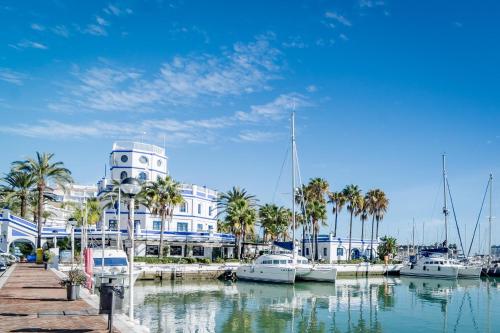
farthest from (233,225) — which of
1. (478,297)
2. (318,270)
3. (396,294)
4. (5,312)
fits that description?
(5,312)

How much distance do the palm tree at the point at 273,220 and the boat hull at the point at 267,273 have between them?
74.6 feet

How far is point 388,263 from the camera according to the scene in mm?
80875

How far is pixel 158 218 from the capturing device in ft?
233

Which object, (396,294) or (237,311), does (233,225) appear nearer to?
(396,294)

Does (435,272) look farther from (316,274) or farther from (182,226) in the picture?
(182,226)

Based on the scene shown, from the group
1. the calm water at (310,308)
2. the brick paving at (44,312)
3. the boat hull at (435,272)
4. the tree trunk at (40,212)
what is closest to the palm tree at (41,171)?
the tree trunk at (40,212)

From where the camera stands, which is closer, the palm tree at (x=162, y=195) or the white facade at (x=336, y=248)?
the palm tree at (x=162, y=195)

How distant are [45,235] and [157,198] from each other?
52.1ft

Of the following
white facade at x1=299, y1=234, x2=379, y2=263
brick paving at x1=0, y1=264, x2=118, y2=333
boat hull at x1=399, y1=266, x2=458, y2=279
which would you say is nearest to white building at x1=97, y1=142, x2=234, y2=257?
white facade at x1=299, y1=234, x2=379, y2=263

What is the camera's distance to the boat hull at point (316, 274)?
5647 cm

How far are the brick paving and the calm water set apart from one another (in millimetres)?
6039

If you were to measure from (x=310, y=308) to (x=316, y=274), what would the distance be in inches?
768

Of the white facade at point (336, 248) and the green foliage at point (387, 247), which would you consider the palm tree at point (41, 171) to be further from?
the green foliage at point (387, 247)

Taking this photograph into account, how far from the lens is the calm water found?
97.6 ft
